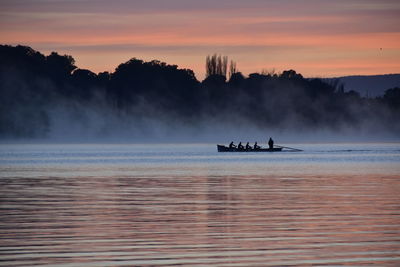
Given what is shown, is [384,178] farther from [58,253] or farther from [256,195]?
[58,253]

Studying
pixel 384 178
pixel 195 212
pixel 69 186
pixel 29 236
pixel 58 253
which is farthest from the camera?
pixel 384 178

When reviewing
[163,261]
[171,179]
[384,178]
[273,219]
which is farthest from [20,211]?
[384,178]

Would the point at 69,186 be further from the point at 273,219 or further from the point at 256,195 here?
the point at 273,219

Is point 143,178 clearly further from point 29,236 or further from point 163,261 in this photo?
point 163,261

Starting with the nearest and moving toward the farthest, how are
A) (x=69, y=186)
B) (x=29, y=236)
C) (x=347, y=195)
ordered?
(x=29, y=236) → (x=347, y=195) → (x=69, y=186)

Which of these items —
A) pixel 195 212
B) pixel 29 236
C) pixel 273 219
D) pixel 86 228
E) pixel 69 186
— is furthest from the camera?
pixel 69 186

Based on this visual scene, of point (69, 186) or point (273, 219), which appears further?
point (69, 186)

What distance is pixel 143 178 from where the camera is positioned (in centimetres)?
4856

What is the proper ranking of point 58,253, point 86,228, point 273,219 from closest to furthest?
point 58,253
point 86,228
point 273,219

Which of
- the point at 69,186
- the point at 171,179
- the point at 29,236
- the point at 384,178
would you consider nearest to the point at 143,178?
the point at 171,179

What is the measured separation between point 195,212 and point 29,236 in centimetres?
674

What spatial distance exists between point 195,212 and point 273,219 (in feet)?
9.92

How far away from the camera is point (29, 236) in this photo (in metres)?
22.1

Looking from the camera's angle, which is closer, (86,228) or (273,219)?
(86,228)
